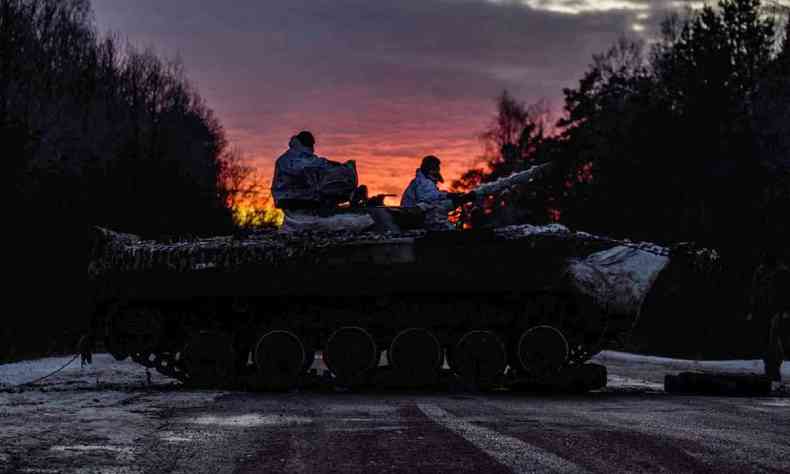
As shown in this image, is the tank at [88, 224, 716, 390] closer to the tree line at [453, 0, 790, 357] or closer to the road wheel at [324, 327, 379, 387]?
the road wheel at [324, 327, 379, 387]

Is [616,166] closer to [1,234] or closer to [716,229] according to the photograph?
[716,229]

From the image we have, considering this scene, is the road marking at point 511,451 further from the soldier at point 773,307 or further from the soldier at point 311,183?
the soldier at point 773,307

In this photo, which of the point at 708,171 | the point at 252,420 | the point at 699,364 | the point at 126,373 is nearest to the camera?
the point at 252,420

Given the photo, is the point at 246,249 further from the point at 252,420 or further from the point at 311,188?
the point at 252,420

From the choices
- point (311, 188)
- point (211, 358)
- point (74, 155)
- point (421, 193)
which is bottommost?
point (211, 358)

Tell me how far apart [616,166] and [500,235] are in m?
A: 29.0

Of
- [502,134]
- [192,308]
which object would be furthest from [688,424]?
[502,134]

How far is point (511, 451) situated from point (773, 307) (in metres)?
11.9

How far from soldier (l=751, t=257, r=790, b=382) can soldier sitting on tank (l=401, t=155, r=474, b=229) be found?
17.9 ft

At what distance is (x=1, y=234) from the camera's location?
27.7 meters

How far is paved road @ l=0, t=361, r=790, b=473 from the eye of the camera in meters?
7.39

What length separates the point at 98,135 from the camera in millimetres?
54562

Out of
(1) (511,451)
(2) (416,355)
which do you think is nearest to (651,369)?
(2) (416,355)

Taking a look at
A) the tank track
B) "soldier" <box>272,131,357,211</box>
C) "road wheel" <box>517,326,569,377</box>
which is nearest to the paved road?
"road wheel" <box>517,326,569,377</box>
